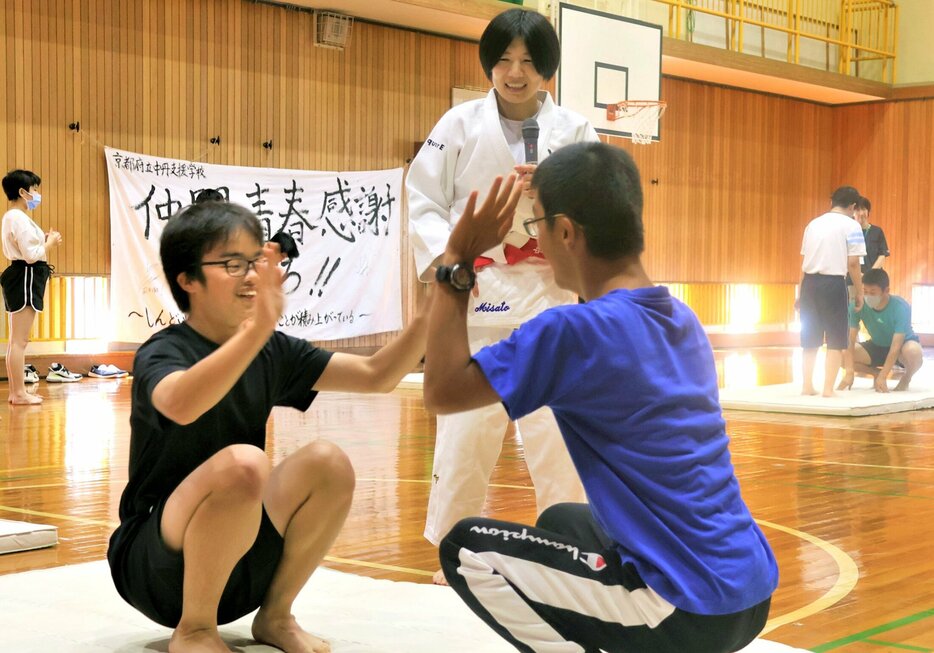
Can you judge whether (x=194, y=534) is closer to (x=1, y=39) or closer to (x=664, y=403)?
(x=664, y=403)

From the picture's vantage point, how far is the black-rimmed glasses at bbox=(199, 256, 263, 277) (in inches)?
87.2

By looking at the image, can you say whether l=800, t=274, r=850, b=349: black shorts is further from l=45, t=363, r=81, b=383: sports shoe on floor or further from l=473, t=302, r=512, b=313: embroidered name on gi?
l=45, t=363, r=81, b=383: sports shoe on floor

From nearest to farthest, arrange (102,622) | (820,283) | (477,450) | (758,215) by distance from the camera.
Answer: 1. (102,622)
2. (477,450)
3. (820,283)
4. (758,215)

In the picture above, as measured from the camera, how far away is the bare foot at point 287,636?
91.2 inches

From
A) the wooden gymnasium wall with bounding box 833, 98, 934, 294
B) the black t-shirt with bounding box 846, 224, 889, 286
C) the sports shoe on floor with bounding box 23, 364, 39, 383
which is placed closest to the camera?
the sports shoe on floor with bounding box 23, 364, 39, 383

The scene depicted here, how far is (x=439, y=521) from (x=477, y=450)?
0.73ft

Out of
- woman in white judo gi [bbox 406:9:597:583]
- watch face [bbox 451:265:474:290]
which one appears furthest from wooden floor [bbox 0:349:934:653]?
watch face [bbox 451:265:474:290]

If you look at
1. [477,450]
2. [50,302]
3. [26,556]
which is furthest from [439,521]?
[50,302]

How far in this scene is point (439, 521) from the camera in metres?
3.04

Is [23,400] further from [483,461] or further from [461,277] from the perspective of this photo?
[461,277]

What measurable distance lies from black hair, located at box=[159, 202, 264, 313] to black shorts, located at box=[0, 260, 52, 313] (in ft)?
18.9

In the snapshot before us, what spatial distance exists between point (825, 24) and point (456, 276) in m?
16.1

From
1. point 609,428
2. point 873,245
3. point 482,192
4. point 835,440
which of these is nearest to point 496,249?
point 482,192

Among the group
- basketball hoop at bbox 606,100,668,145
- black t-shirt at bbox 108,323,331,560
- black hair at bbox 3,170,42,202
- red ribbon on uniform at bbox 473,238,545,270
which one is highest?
basketball hoop at bbox 606,100,668,145
